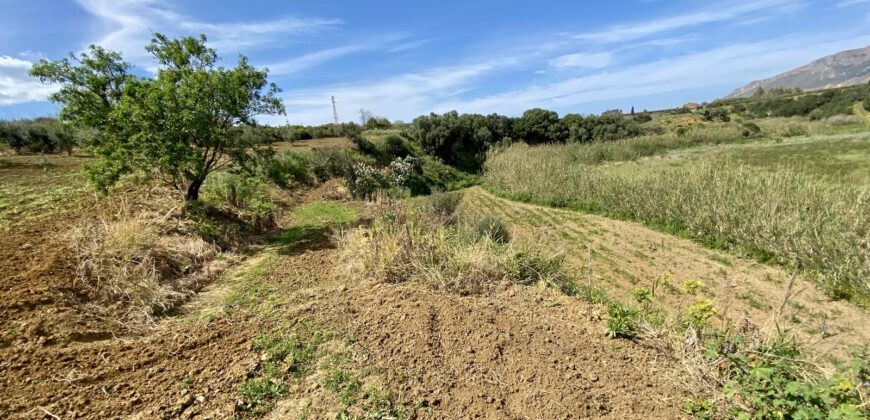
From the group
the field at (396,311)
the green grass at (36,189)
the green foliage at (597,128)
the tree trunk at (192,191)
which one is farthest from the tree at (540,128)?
the green grass at (36,189)

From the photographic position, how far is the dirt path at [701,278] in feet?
17.8

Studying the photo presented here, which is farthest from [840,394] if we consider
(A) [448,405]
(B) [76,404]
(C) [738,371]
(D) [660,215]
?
(D) [660,215]

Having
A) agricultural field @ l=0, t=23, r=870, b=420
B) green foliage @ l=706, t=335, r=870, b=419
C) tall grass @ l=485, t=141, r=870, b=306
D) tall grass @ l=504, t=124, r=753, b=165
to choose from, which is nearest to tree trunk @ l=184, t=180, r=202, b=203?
agricultural field @ l=0, t=23, r=870, b=420

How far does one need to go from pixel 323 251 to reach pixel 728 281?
8052mm

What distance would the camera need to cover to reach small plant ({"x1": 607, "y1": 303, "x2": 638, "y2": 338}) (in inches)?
134

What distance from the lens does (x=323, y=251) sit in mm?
6715

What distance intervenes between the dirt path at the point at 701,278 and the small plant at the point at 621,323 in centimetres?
68

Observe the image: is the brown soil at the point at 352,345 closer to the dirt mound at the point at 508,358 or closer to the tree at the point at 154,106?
the dirt mound at the point at 508,358

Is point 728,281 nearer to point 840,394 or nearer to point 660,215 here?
point 660,215

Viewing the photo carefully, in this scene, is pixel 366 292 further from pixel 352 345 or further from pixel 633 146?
pixel 633 146

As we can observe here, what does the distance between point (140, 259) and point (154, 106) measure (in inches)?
111

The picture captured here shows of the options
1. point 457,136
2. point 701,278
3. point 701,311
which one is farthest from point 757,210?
point 457,136

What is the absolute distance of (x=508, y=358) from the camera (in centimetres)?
308

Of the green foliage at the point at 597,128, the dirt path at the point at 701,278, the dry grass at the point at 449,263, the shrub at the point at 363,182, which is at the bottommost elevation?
the dirt path at the point at 701,278
